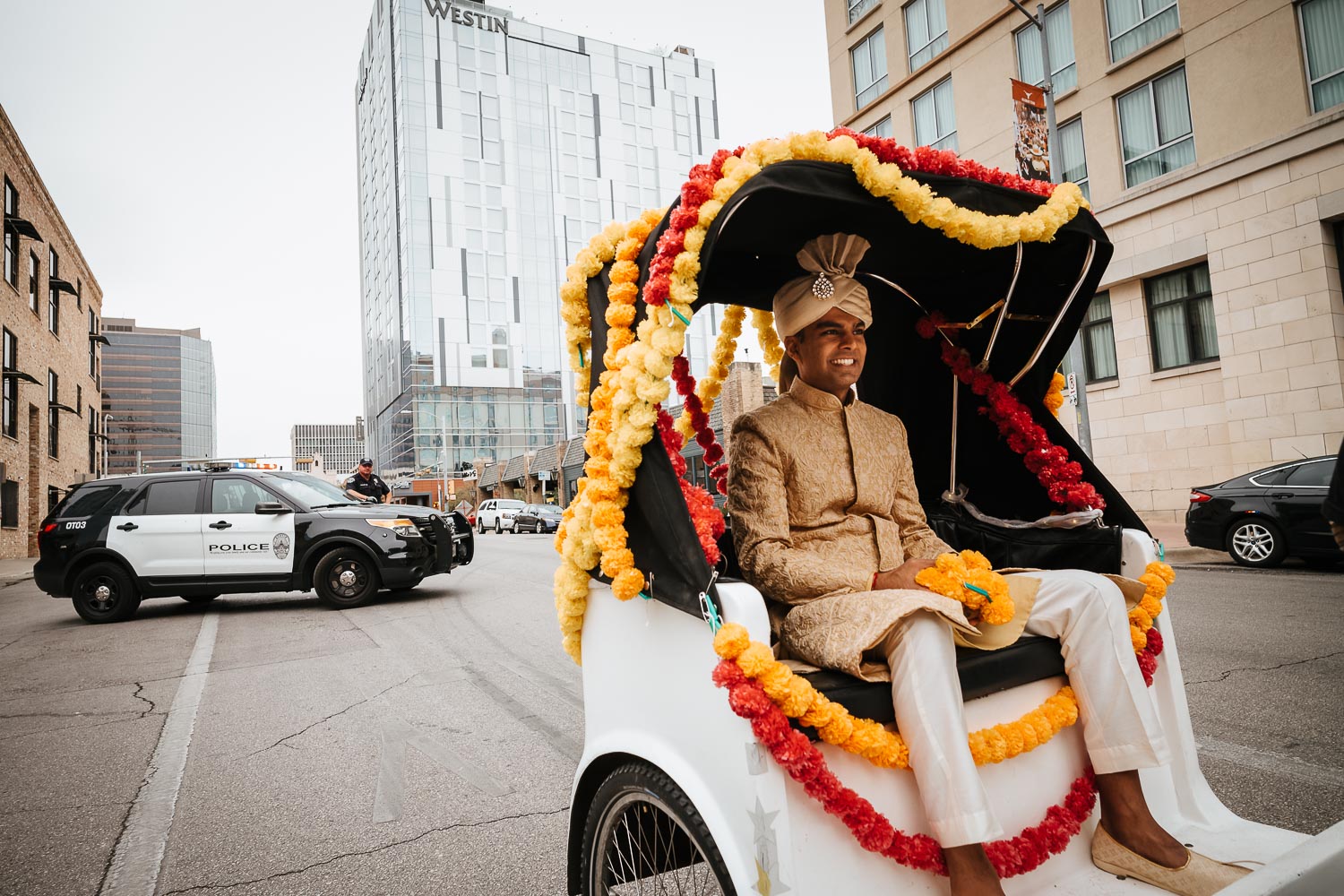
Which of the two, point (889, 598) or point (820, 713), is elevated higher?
point (889, 598)

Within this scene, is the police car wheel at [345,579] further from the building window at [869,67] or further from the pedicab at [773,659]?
the building window at [869,67]

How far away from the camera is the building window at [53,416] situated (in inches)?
1113

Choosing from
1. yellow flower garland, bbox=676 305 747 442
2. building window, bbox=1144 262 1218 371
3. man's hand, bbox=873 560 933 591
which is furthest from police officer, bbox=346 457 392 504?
building window, bbox=1144 262 1218 371

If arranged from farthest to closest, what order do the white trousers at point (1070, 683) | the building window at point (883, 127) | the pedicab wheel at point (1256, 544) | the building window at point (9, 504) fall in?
the building window at point (9, 504) → the building window at point (883, 127) → the pedicab wheel at point (1256, 544) → the white trousers at point (1070, 683)

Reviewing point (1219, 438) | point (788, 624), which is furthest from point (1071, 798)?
point (1219, 438)

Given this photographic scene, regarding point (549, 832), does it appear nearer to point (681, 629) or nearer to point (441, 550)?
point (681, 629)

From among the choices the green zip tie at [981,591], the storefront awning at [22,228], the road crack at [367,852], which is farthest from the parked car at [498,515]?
the green zip tie at [981,591]

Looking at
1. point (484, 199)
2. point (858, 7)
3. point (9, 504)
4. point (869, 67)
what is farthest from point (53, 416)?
point (484, 199)

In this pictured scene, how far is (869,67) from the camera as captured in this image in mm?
22266

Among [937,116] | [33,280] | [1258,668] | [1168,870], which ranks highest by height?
[937,116]

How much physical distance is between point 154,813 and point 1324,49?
18556 mm

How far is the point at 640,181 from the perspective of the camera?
297 ft

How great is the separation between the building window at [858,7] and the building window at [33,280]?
28.0 metres

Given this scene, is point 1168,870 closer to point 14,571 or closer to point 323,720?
point 323,720
